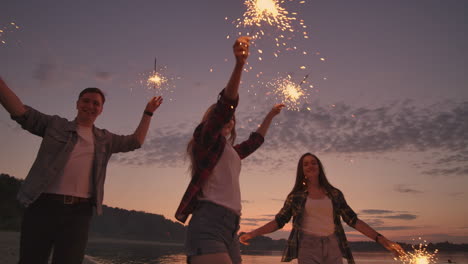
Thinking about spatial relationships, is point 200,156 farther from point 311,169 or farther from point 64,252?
point 311,169

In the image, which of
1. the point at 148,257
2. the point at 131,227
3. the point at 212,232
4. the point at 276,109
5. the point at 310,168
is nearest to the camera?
the point at 212,232

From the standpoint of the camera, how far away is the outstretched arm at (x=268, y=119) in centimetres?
554

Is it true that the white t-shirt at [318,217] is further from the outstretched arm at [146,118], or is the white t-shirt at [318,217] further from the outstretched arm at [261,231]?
the outstretched arm at [146,118]

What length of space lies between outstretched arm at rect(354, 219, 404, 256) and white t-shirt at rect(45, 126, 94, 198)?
4.65 metres

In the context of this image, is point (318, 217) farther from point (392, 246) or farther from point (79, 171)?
point (79, 171)

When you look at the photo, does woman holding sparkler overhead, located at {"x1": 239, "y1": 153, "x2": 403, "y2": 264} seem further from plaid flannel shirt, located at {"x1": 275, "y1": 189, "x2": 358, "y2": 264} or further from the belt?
the belt

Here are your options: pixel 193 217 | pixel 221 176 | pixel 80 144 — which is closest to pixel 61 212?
pixel 80 144

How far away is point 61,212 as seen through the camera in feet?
12.5

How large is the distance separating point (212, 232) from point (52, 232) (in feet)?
6.11

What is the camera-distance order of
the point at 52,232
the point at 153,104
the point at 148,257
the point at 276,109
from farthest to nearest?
the point at 148,257 → the point at 276,109 → the point at 153,104 → the point at 52,232

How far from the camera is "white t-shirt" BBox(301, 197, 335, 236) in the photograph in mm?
5988

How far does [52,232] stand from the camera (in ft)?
12.3

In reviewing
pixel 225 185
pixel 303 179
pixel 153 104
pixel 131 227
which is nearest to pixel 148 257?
pixel 303 179

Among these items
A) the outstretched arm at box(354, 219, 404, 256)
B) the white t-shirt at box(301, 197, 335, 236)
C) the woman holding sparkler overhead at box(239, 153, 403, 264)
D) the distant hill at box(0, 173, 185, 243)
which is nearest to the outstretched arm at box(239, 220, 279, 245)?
the woman holding sparkler overhead at box(239, 153, 403, 264)
